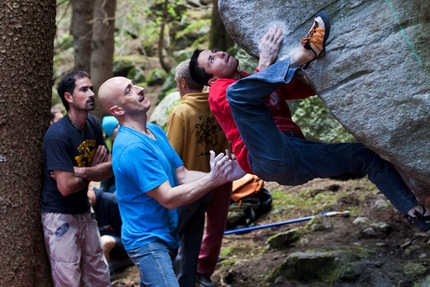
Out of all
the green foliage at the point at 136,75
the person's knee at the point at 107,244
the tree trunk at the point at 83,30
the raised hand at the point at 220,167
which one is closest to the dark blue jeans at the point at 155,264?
the raised hand at the point at 220,167

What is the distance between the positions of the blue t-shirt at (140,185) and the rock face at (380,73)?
119cm

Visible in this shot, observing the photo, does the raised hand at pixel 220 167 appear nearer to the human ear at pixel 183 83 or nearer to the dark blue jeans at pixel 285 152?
the dark blue jeans at pixel 285 152

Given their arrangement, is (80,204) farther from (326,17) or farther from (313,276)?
(326,17)

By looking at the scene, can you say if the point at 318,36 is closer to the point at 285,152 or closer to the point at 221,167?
the point at 285,152

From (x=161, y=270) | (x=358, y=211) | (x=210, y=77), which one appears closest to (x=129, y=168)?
(x=161, y=270)

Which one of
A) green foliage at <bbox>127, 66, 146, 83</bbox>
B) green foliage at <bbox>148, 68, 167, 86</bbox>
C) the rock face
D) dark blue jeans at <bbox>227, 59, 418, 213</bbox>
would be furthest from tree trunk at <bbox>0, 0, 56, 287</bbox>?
green foliage at <bbox>127, 66, 146, 83</bbox>

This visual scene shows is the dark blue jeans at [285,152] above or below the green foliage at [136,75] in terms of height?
Answer: above

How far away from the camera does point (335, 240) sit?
6.02 m

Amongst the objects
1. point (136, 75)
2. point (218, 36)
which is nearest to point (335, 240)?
point (218, 36)

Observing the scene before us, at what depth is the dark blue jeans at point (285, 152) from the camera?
3.64 m

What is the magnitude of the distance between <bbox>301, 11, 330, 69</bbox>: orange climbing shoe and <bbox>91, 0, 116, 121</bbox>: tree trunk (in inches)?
320

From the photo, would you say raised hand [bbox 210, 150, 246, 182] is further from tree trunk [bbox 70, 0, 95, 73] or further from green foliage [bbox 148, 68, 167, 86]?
green foliage [bbox 148, 68, 167, 86]

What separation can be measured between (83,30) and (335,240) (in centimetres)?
807

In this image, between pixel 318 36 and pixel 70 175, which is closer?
pixel 318 36
